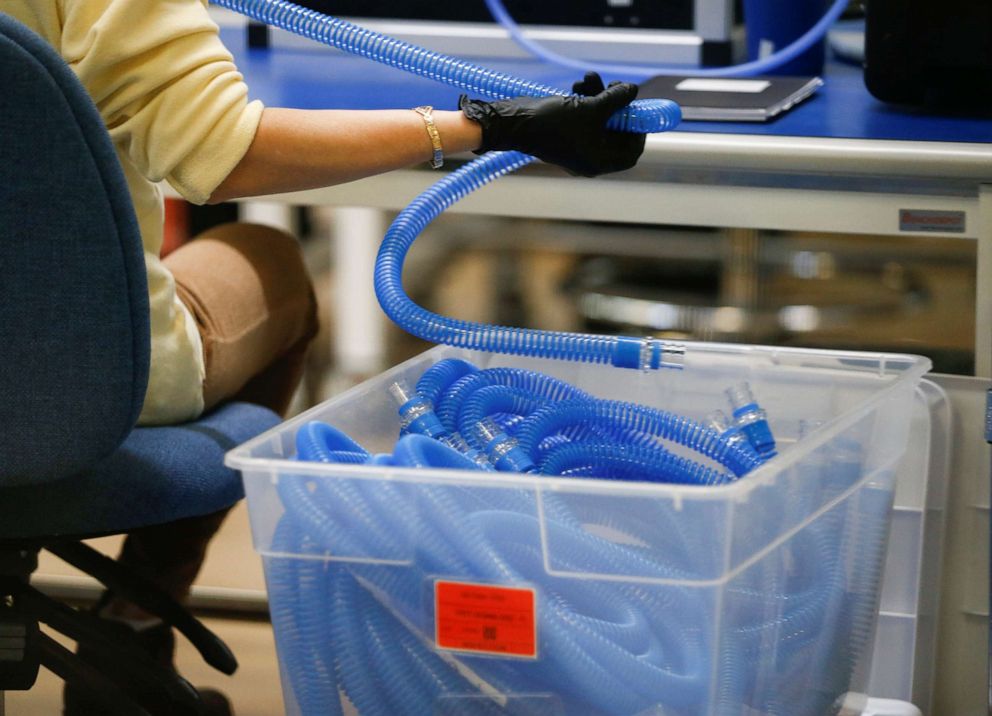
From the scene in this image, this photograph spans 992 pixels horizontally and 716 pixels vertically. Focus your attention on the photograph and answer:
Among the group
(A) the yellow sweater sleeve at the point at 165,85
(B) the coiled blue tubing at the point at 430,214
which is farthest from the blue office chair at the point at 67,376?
(B) the coiled blue tubing at the point at 430,214

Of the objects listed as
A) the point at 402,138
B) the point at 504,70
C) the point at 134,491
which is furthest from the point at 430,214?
the point at 504,70

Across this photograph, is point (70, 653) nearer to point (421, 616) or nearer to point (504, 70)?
point (421, 616)

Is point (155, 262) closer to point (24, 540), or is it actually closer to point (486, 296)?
point (24, 540)

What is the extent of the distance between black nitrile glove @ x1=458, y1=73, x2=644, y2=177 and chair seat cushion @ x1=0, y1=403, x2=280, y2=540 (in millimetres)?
369

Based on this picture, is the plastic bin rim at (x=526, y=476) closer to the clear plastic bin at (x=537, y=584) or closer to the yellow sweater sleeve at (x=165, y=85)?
the clear plastic bin at (x=537, y=584)

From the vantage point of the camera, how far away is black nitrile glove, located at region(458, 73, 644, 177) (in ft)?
3.65

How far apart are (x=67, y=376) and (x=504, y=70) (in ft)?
3.41

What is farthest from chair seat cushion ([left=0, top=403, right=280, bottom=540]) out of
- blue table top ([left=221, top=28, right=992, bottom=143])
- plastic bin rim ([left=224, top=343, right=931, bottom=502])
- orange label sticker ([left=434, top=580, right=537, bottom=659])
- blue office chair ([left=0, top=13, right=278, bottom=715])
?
blue table top ([left=221, top=28, right=992, bottom=143])

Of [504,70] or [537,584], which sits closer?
[537,584]

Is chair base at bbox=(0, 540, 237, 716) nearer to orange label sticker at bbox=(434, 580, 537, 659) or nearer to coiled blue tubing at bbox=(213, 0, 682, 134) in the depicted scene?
orange label sticker at bbox=(434, 580, 537, 659)

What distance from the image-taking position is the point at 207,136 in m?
1.05

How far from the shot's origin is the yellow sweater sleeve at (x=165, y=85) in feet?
3.33

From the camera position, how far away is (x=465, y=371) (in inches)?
46.8

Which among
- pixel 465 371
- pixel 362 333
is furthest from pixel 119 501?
pixel 362 333
